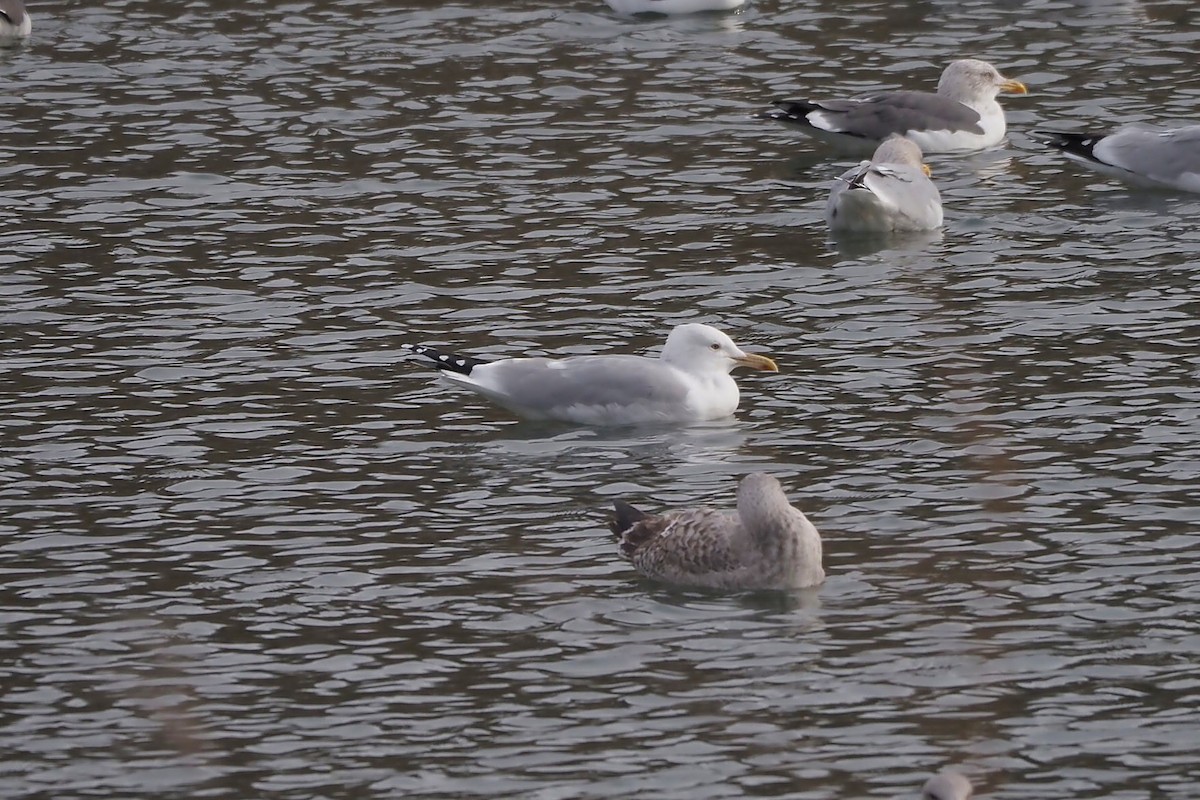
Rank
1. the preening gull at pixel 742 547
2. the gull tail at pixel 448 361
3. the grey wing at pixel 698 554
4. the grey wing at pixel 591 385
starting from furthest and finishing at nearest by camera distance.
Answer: the gull tail at pixel 448 361, the grey wing at pixel 591 385, the grey wing at pixel 698 554, the preening gull at pixel 742 547

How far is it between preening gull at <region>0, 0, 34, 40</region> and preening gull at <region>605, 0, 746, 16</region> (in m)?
6.53

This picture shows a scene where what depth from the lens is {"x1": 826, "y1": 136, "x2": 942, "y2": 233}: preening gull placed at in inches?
666

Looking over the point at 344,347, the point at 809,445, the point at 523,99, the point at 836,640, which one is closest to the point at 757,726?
the point at 836,640

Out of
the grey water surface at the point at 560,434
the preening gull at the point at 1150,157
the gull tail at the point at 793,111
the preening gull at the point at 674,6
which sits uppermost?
the preening gull at the point at 674,6

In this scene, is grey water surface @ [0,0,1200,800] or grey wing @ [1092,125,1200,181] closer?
grey water surface @ [0,0,1200,800]

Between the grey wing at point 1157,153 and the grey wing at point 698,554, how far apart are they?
851 cm

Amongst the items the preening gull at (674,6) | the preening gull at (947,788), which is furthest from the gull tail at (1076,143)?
the preening gull at (947,788)

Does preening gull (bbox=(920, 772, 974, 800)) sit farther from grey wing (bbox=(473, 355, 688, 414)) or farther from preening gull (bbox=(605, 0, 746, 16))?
preening gull (bbox=(605, 0, 746, 16))

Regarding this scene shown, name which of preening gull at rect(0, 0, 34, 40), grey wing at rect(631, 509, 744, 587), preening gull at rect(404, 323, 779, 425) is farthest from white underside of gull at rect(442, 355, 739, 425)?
preening gull at rect(0, 0, 34, 40)

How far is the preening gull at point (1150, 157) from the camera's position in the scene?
58.4ft

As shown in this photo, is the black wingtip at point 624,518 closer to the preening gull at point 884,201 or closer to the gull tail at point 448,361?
the gull tail at point 448,361

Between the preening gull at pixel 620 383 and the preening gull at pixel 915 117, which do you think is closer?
the preening gull at pixel 620 383

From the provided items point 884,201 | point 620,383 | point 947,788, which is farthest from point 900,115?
point 947,788

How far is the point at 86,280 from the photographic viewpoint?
53.7ft
